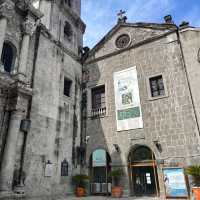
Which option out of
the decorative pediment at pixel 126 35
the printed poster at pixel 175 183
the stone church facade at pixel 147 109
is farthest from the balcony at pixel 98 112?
the printed poster at pixel 175 183

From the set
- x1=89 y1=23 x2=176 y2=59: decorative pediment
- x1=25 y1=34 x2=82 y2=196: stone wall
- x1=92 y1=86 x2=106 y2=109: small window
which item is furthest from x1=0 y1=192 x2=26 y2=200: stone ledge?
x1=89 y1=23 x2=176 y2=59: decorative pediment

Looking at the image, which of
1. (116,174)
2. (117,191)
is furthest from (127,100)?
(117,191)

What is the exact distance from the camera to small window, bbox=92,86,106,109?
14.0 metres

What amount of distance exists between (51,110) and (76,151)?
3.02 metres

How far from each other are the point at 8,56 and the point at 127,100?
669cm

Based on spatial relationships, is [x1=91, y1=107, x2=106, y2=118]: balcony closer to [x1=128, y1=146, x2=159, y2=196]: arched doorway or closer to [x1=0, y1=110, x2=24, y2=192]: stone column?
[x1=128, y1=146, x2=159, y2=196]: arched doorway

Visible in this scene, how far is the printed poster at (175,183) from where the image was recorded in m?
9.52

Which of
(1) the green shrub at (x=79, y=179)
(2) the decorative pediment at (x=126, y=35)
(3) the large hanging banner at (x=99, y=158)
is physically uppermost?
(2) the decorative pediment at (x=126, y=35)

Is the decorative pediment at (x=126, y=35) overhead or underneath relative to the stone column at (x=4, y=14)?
overhead

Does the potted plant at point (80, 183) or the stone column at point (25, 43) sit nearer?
the stone column at point (25, 43)

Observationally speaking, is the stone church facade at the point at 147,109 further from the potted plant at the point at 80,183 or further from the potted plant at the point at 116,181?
the potted plant at the point at 80,183

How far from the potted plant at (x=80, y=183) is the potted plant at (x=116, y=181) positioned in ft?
5.05

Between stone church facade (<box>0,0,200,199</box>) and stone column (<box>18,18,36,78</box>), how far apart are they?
0.05 meters

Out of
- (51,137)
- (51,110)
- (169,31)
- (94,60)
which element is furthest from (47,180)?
(169,31)
